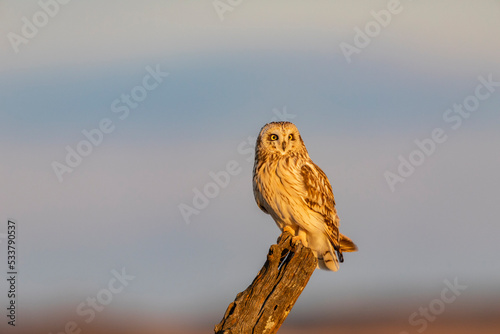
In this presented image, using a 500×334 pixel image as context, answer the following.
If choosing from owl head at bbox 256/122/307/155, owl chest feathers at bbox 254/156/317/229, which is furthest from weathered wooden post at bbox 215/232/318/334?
owl head at bbox 256/122/307/155

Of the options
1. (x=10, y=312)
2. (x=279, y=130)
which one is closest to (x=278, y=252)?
(x=279, y=130)

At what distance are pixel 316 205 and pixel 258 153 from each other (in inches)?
36.1

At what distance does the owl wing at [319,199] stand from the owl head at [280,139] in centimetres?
25

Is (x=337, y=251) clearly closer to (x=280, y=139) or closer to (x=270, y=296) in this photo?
(x=280, y=139)

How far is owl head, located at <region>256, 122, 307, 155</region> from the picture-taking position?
6695mm

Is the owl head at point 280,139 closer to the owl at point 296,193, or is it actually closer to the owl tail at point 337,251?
the owl at point 296,193

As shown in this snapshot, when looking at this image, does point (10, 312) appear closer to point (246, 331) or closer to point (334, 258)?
point (334, 258)

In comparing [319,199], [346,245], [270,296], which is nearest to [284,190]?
[319,199]

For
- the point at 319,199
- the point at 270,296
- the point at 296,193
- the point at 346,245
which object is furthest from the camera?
the point at 346,245

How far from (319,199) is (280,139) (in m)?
0.77

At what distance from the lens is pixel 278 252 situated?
4.50 meters

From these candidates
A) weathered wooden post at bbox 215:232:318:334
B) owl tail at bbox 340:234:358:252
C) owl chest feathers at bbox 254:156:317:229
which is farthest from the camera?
owl tail at bbox 340:234:358:252

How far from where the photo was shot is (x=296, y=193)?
6.41 m

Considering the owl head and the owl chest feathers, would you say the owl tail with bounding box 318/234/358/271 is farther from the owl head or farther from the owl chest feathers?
the owl head
